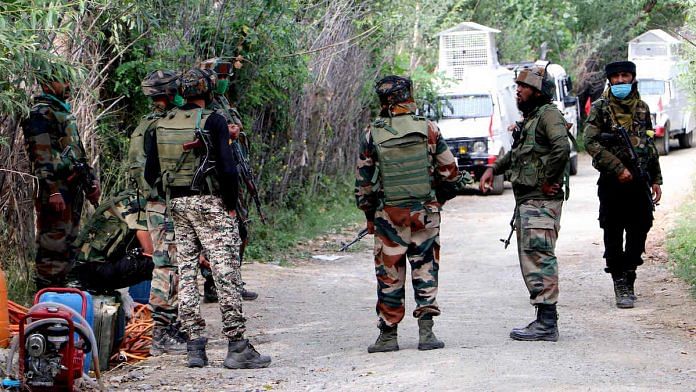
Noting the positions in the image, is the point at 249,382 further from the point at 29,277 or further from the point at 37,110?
the point at 29,277

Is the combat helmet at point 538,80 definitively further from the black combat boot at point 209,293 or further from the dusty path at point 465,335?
the black combat boot at point 209,293

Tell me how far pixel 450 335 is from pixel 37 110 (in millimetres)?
3448

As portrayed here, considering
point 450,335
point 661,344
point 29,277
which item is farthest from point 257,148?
point 661,344

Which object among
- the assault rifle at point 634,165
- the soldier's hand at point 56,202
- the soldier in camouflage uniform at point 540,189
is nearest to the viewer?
the soldier in camouflage uniform at point 540,189

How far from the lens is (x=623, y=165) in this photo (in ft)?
27.8

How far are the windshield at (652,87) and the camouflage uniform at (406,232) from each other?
23113 millimetres

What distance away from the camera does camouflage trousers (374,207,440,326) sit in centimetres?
690

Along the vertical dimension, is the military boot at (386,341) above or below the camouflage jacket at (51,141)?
below

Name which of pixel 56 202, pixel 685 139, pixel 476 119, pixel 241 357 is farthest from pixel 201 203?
pixel 685 139

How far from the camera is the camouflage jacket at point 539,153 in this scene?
7227 millimetres

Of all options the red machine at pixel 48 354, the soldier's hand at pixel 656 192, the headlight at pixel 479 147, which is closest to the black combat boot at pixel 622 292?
the soldier's hand at pixel 656 192

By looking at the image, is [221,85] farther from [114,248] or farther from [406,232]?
[406,232]

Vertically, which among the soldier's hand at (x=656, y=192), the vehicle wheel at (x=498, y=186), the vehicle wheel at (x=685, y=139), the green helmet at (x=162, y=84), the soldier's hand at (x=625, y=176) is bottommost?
the vehicle wheel at (x=685, y=139)

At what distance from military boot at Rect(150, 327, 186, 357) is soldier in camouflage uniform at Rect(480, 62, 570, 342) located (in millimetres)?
2271
